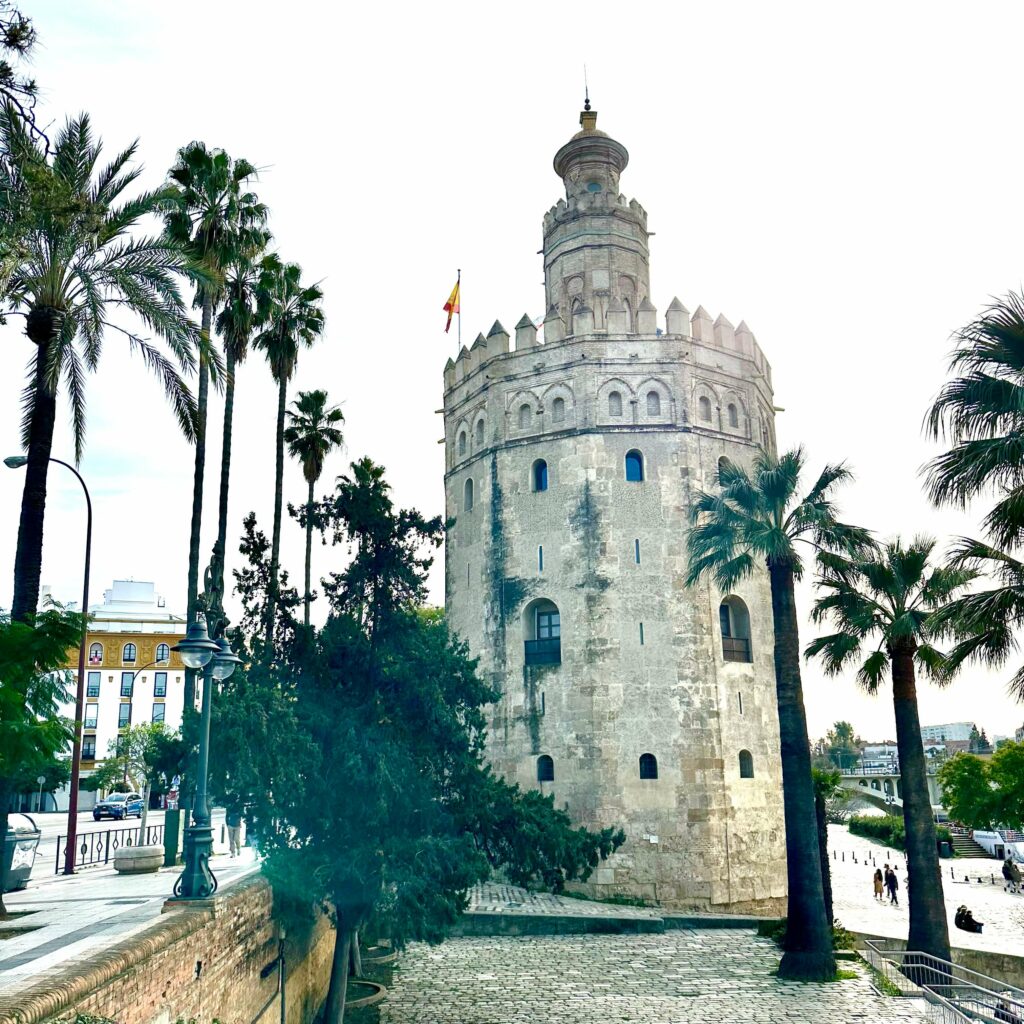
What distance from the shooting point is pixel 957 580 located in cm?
1591

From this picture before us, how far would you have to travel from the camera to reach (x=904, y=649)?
63.7 feet

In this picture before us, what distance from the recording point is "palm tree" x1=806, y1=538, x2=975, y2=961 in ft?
59.7

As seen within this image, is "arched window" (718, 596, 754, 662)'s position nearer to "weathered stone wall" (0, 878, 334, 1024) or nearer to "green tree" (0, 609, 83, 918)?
"weathered stone wall" (0, 878, 334, 1024)

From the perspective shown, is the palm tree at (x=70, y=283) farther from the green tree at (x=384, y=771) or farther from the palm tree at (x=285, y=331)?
the palm tree at (x=285, y=331)

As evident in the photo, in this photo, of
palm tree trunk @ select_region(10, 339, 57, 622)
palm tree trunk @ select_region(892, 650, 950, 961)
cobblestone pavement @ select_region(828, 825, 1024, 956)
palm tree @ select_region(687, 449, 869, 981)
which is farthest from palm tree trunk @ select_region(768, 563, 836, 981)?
palm tree trunk @ select_region(10, 339, 57, 622)

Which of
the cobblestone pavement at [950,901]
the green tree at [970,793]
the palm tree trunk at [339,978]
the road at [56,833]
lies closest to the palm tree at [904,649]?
the cobblestone pavement at [950,901]

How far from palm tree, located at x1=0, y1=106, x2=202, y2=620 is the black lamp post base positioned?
11.6 ft

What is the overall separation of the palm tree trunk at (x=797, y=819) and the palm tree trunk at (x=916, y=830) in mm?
1817

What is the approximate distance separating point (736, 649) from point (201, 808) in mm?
18878

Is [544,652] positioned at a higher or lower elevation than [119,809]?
higher

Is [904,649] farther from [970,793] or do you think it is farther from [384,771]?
[970,793]

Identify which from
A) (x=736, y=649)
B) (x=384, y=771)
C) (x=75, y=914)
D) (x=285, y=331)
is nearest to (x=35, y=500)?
(x=75, y=914)

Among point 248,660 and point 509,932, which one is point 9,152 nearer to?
point 248,660

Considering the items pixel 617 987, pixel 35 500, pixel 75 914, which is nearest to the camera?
pixel 75 914
